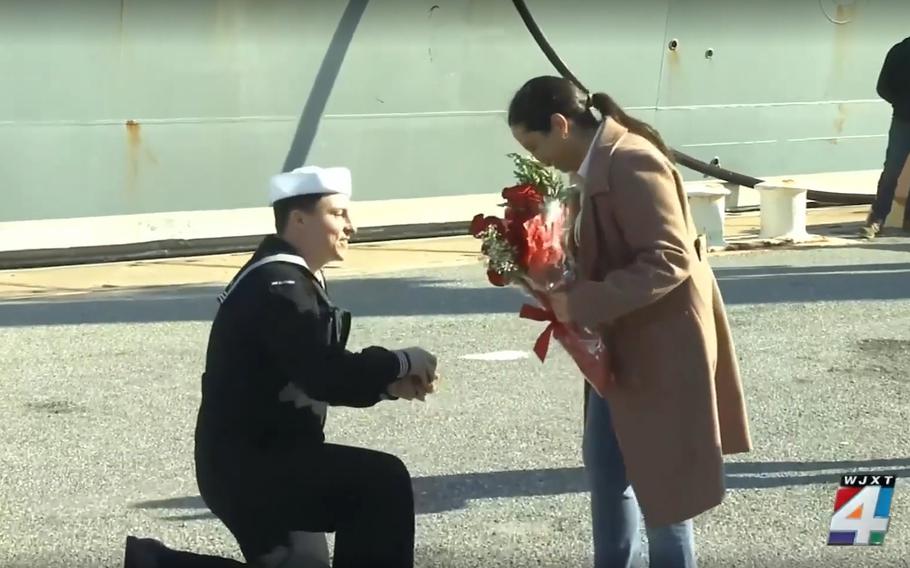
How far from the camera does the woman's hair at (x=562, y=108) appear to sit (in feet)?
11.1

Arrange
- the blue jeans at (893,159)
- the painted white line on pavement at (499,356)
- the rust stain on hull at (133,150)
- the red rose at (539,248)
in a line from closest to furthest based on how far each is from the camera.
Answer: the red rose at (539,248), the painted white line on pavement at (499,356), the blue jeans at (893,159), the rust stain on hull at (133,150)

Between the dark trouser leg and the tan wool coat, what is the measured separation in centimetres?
61

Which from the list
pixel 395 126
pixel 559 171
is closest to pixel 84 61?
pixel 395 126

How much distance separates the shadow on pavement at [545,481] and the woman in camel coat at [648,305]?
1.82m

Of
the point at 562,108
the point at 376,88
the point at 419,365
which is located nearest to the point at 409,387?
the point at 419,365

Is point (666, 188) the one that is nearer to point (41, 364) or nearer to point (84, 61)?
point (41, 364)

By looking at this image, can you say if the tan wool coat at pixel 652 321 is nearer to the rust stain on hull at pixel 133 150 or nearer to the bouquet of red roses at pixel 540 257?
the bouquet of red roses at pixel 540 257

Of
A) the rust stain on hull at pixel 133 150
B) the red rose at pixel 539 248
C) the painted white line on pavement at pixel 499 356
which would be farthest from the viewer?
the rust stain on hull at pixel 133 150

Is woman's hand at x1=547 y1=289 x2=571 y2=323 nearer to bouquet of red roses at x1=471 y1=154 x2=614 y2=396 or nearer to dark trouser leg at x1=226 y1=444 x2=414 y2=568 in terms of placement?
bouquet of red roses at x1=471 y1=154 x2=614 y2=396

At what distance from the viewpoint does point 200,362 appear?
7598 mm

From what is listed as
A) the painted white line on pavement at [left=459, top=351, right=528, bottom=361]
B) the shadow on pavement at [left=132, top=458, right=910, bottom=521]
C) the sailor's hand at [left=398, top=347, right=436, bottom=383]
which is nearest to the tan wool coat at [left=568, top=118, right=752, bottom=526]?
the sailor's hand at [left=398, top=347, right=436, bottom=383]

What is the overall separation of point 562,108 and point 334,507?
116cm

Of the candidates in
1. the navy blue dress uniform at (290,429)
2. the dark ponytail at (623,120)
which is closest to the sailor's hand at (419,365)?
the navy blue dress uniform at (290,429)

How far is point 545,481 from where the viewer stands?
5.37 metres
